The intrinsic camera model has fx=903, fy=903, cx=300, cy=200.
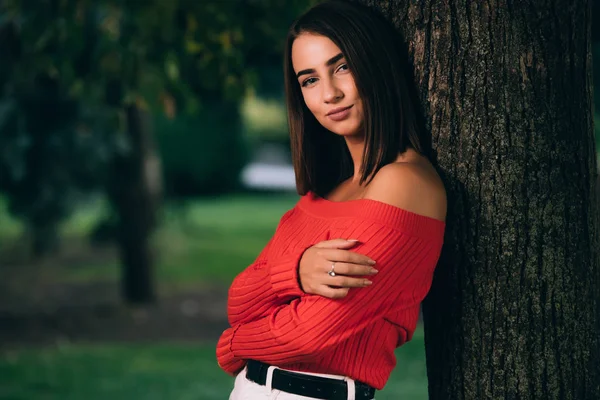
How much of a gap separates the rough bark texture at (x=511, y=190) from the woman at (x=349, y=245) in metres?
0.14

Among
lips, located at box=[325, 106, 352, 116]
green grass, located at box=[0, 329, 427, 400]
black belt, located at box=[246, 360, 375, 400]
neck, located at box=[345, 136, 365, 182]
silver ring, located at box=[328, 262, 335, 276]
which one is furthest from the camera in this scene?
green grass, located at box=[0, 329, 427, 400]

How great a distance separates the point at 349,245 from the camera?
Result: 2.39 meters

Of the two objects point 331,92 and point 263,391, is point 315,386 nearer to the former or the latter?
point 263,391

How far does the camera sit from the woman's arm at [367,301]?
7.83ft

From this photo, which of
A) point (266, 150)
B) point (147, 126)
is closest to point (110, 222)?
point (147, 126)

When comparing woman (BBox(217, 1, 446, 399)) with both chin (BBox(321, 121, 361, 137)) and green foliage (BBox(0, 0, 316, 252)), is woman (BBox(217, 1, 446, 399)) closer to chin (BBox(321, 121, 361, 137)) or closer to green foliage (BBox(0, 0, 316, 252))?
chin (BBox(321, 121, 361, 137))

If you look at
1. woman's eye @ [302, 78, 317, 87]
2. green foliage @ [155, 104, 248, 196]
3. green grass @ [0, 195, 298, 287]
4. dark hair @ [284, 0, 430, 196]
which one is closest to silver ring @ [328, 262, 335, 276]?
dark hair @ [284, 0, 430, 196]

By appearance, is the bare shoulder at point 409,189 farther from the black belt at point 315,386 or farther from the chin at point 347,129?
the black belt at point 315,386

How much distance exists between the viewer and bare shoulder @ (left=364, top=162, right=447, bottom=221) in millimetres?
2402

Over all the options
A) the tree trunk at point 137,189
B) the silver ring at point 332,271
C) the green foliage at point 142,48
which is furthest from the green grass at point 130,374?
the silver ring at point 332,271

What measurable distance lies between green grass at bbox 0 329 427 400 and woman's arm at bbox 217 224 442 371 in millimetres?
5090

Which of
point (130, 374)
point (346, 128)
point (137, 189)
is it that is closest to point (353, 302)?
point (346, 128)

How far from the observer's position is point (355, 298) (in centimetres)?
240

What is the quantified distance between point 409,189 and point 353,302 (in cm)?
34
